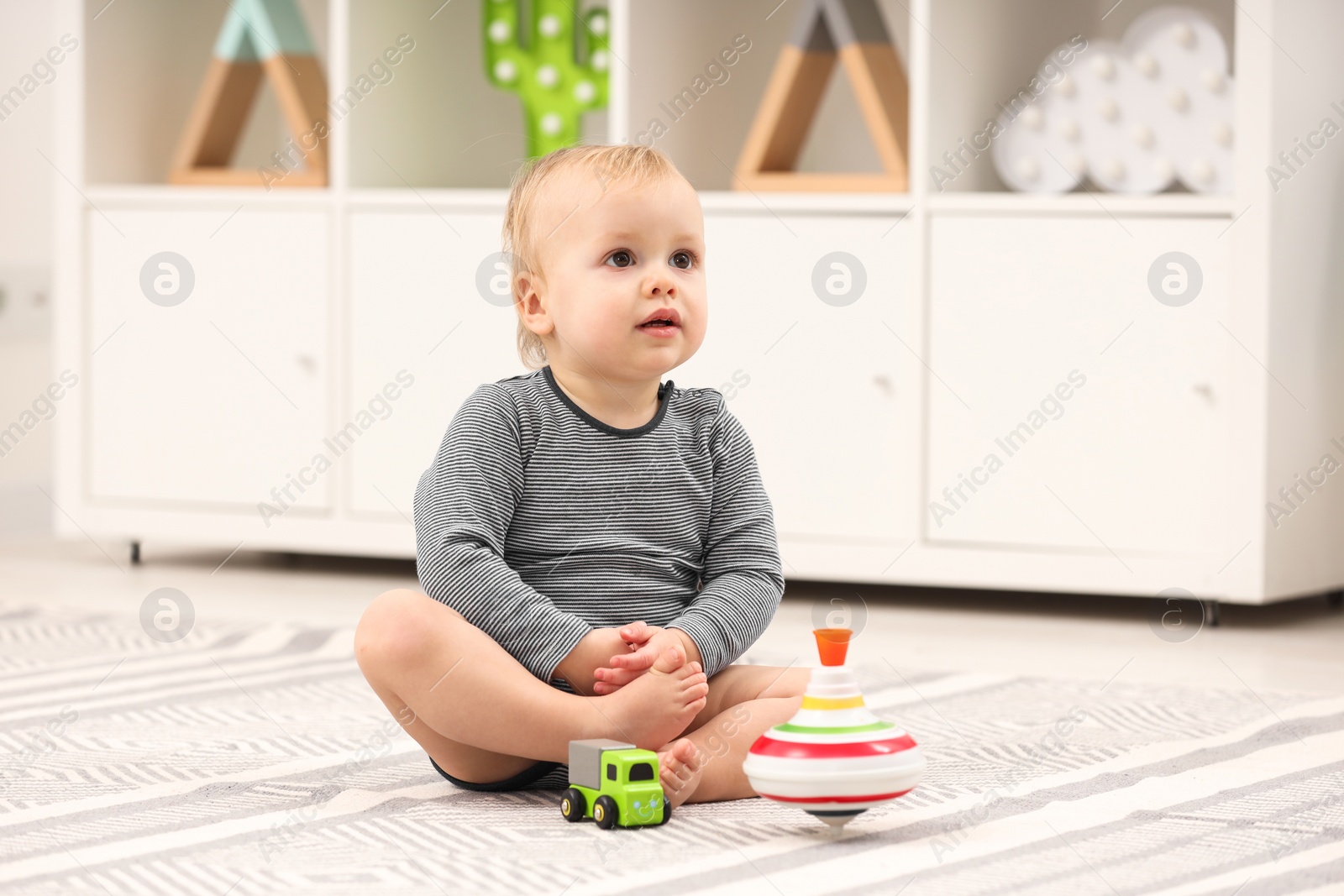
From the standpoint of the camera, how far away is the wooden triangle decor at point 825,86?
202 cm

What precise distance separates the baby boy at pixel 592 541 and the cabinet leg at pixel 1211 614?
89cm

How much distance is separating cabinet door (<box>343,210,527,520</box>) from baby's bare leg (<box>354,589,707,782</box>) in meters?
1.10

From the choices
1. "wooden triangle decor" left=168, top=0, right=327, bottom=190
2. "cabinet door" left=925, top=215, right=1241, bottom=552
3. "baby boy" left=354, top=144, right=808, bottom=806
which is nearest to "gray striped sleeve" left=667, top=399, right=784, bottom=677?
"baby boy" left=354, top=144, right=808, bottom=806

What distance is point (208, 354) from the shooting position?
7.34ft

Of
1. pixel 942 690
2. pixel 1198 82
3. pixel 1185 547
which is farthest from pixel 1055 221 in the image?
pixel 942 690

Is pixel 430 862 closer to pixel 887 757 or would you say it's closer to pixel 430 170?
pixel 887 757

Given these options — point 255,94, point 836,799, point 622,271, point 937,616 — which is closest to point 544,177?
point 622,271

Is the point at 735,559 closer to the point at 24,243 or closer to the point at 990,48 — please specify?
the point at 990,48

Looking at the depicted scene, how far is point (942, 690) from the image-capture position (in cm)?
148

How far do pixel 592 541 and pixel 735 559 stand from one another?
0.11 m

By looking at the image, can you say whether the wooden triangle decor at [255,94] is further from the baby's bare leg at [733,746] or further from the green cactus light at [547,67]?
the baby's bare leg at [733,746]

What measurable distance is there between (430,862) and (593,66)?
161 centimetres

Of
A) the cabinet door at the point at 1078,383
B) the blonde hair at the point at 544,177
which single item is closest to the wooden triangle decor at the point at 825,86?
the cabinet door at the point at 1078,383

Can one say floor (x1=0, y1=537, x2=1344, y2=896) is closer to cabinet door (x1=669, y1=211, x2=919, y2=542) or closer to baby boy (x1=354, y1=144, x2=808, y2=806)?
baby boy (x1=354, y1=144, x2=808, y2=806)
